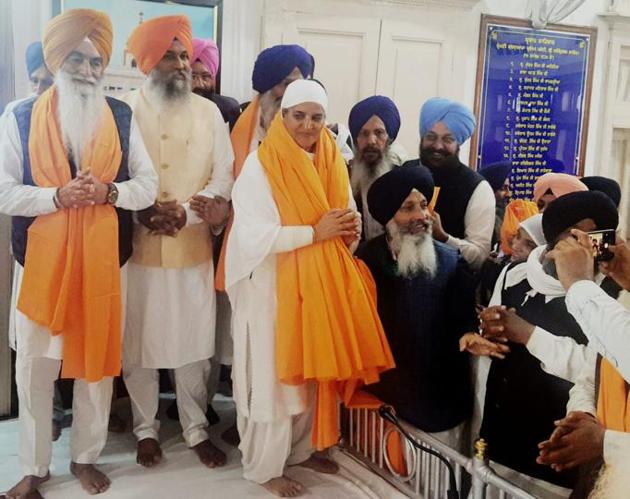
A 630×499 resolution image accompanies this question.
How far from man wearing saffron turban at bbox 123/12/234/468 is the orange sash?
45 mm

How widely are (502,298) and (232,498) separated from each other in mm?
1325

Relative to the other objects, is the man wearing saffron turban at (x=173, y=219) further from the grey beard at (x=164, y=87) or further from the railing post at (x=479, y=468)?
the railing post at (x=479, y=468)

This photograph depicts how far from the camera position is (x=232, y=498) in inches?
106

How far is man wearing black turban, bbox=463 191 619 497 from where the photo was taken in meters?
2.03

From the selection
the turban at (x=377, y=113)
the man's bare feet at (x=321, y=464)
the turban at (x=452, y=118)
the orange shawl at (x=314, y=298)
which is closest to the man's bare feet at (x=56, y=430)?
the man's bare feet at (x=321, y=464)

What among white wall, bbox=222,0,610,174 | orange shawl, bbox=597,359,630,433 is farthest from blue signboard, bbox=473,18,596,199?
orange shawl, bbox=597,359,630,433

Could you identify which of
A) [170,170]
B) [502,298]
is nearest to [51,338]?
[170,170]

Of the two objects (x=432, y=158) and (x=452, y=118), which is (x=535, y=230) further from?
(x=452, y=118)

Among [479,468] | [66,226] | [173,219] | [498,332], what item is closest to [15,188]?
[66,226]

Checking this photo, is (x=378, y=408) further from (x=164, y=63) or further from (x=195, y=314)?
(x=164, y=63)

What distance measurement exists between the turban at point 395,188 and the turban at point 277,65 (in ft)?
2.36

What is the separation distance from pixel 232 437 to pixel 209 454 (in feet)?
0.76

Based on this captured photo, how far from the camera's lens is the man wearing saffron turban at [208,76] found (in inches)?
131

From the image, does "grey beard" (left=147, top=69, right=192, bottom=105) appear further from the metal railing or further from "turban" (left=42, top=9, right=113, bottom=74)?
the metal railing
